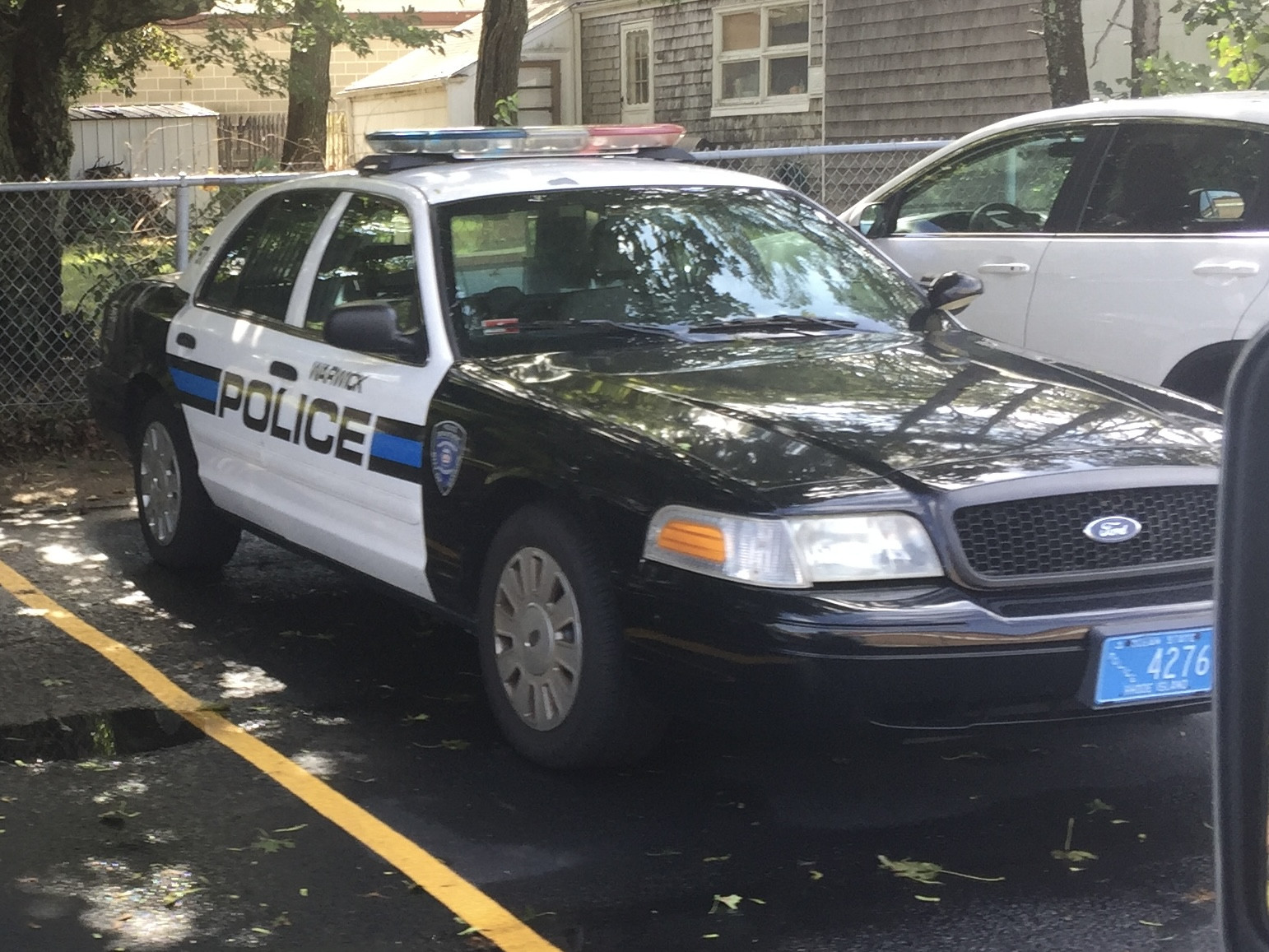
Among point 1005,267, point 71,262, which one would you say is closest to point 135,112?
point 71,262

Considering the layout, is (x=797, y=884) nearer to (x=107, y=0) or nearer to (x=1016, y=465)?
(x=1016, y=465)

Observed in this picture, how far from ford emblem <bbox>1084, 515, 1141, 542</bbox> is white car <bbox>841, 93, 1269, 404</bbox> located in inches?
96.0

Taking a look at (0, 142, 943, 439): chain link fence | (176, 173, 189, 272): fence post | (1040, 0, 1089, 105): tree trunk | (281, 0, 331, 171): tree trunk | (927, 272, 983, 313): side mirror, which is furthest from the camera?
(281, 0, 331, 171): tree trunk

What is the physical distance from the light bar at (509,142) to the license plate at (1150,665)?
301 cm

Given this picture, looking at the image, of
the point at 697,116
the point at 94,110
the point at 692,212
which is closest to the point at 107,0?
the point at 692,212

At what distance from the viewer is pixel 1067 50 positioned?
1237cm

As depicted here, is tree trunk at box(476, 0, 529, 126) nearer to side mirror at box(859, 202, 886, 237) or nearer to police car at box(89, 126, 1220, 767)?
side mirror at box(859, 202, 886, 237)

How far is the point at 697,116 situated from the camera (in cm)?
2331

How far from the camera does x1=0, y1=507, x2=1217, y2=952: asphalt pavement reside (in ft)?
13.0

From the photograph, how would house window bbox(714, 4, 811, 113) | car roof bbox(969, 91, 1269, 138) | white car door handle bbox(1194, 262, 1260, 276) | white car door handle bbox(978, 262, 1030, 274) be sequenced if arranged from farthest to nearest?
house window bbox(714, 4, 811, 113), white car door handle bbox(978, 262, 1030, 274), car roof bbox(969, 91, 1269, 138), white car door handle bbox(1194, 262, 1260, 276)

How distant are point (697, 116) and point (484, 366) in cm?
1849

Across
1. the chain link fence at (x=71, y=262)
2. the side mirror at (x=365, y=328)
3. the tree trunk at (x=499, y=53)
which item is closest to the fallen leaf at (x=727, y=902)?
the side mirror at (x=365, y=328)

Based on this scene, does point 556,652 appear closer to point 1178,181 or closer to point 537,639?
point 537,639

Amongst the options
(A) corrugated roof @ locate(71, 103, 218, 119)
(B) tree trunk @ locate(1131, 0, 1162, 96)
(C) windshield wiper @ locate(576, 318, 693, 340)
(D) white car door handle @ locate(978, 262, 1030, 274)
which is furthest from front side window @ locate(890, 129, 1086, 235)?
(A) corrugated roof @ locate(71, 103, 218, 119)
